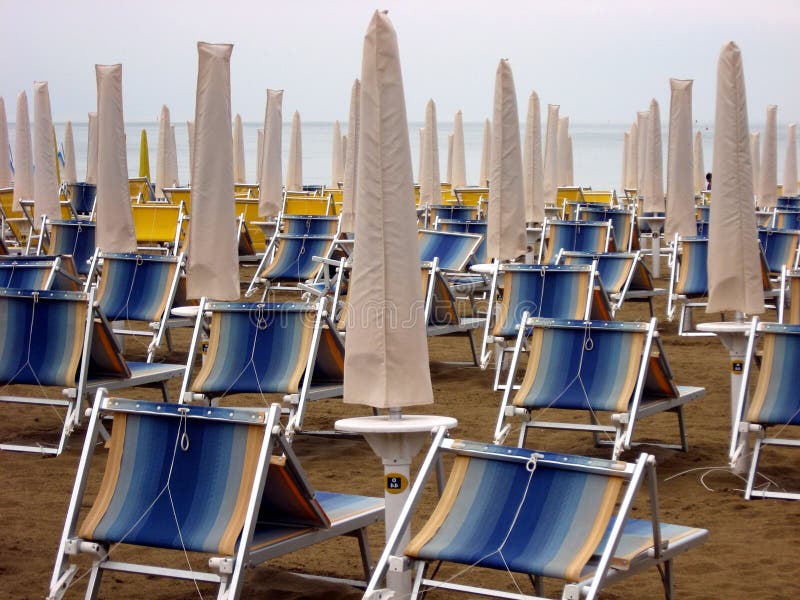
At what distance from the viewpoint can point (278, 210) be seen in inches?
523

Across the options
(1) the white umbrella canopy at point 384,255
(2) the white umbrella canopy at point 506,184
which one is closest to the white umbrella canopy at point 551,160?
(2) the white umbrella canopy at point 506,184

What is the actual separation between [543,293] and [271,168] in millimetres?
6782

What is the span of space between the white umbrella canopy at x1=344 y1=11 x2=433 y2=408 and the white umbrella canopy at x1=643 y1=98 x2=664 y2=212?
9638 millimetres

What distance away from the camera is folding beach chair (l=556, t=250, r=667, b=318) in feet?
27.7

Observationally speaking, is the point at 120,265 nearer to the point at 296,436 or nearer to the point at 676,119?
the point at 296,436

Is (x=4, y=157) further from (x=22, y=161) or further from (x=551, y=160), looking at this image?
(x=551, y=160)

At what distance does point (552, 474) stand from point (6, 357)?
10.8 feet

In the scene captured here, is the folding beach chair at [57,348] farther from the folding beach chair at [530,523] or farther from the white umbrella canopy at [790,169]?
the white umbrella canopy at [790,169]

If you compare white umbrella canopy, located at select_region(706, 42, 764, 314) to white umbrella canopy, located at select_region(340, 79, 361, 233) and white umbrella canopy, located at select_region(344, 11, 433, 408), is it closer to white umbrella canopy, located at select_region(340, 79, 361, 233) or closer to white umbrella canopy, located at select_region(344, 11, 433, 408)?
white umbrella canopy, located at select_region(344, 11, 433, 408)

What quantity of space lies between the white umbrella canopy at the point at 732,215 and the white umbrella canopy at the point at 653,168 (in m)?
7.24

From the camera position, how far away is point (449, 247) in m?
9.43

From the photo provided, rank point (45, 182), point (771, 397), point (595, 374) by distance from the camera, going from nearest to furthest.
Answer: point (771, 397) < point (595, 374) < point (45, 182)

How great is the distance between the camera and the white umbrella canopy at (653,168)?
42.3 feet

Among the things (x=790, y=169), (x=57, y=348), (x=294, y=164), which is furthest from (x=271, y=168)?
(x=790, y=169)
